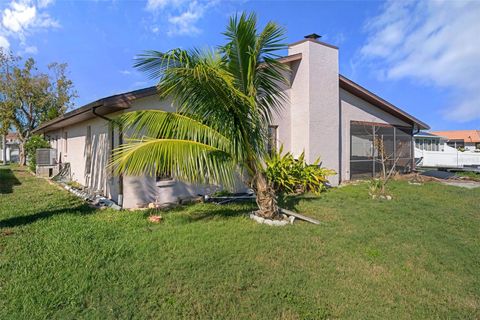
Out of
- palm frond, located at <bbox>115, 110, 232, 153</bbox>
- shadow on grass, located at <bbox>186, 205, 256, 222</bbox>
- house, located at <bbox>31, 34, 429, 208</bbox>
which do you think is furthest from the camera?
house, located at <bbox>31, 34, 429, 208</bbox>

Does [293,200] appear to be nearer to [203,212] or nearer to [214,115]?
[203,212]

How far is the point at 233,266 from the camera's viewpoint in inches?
167

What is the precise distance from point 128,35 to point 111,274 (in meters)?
8.91

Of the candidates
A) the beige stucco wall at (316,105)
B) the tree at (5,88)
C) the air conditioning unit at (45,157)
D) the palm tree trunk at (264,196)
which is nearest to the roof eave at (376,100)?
the beige stucco wall at (316,105)

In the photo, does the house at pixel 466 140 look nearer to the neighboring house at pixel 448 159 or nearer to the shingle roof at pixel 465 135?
the shingle roof at pixel 465 135

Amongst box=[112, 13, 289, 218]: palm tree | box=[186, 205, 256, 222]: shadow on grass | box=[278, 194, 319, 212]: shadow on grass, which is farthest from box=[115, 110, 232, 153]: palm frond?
box=[278, 194, 319, 212]: shadow on grass

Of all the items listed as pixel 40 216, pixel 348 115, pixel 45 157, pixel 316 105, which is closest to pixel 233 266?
pixel 40 216

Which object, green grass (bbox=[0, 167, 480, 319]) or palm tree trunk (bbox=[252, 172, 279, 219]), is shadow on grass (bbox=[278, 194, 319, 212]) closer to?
green grass (bbox=[0, 167, 480, 319])

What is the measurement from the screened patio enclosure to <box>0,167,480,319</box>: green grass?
275 inches

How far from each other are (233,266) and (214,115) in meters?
2.87

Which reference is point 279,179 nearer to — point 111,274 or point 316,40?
point 316,40

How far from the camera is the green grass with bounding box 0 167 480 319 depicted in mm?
3328

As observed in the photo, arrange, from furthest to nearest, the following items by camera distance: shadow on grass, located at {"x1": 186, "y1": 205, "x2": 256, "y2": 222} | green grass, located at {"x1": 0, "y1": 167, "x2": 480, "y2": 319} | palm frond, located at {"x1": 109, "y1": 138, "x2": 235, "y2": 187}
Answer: shadow on grass, located at {"x1": 186, "y1": 205, "x2": 256, "y2": 222}
palm frond, located at {"x1": 109, "y1": 138, "x2": 235, "y2": 187}
green grass, located at {"x1": 0, "y1": 167, "x2": 480, "y2": 319}

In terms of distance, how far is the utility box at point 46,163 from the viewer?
597 inches
